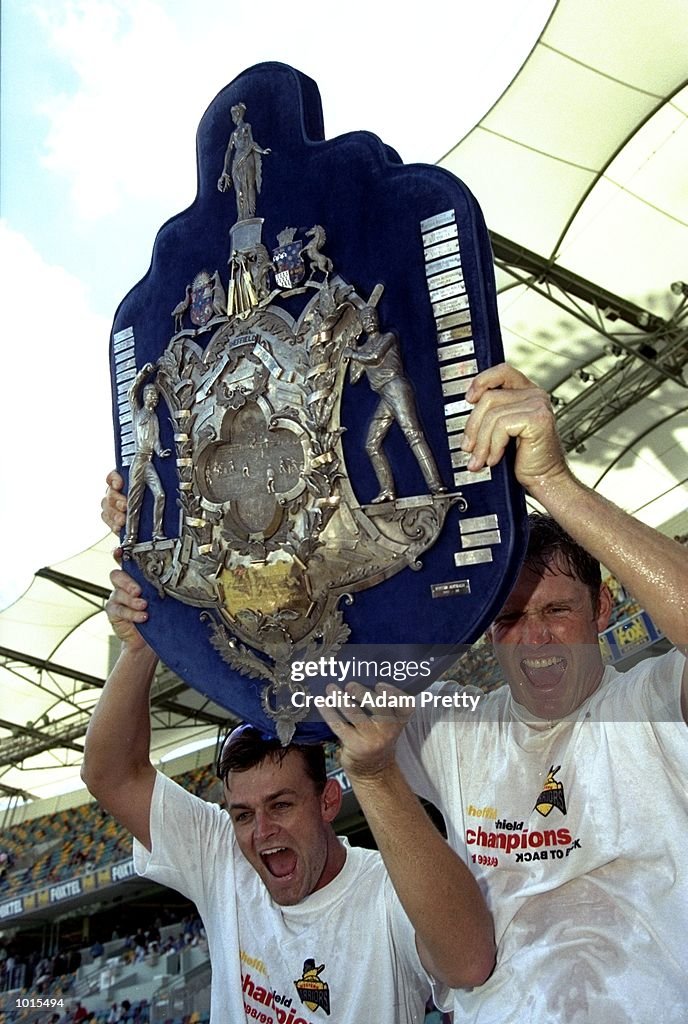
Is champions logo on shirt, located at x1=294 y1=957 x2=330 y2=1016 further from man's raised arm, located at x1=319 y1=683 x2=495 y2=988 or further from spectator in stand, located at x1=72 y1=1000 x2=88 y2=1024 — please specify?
spectator in stand, located at x1=72 y1=1000 x2=88 y2=1024

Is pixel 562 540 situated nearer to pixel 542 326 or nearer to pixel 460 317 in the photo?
pixel 460 317

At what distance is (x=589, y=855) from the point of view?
3.11 ft

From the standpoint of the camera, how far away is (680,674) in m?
0.90

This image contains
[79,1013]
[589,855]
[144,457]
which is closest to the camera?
[589,855]

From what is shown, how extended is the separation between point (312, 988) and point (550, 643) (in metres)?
0.53

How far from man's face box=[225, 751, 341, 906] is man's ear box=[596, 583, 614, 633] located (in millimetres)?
430

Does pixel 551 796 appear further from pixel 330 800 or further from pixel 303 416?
pixel 303 416

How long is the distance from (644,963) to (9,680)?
16.6 ft

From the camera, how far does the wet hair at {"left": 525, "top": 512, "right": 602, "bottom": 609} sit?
3.34 feet

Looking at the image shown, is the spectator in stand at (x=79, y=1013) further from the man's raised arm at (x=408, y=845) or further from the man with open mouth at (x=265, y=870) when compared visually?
the man's raised arm at (x=408, y=845)

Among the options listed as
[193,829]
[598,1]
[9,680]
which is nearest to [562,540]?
[193,829]

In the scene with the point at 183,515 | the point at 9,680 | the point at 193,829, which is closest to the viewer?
the point at 183,515

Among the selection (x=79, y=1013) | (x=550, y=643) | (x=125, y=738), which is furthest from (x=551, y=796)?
(x=79, y=1013)

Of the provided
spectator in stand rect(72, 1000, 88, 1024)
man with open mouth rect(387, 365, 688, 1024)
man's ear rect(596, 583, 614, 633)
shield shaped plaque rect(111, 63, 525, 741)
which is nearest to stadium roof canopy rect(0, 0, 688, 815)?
man's ear rect(596, 583, 614, 633)
